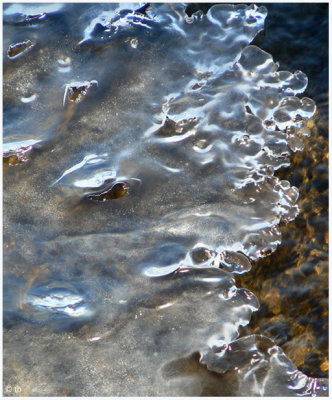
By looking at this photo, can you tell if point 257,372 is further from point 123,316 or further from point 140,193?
point 140,193

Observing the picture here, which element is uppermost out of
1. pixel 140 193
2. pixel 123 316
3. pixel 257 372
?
pixel 140 193

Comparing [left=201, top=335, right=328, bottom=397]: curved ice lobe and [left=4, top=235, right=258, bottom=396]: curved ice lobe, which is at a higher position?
[left=4, top=235, right=258, bottom=396]: curved ice lobe

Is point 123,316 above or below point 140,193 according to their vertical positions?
below

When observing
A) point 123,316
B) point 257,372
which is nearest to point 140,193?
point 123,316

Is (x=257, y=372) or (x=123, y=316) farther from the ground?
(x=123, y=316)

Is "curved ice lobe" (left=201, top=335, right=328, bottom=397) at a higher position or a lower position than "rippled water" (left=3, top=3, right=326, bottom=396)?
lower

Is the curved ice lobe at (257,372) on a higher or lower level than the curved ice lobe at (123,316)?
lower

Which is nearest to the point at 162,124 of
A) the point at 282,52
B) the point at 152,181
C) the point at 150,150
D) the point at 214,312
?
the point at 150,150
